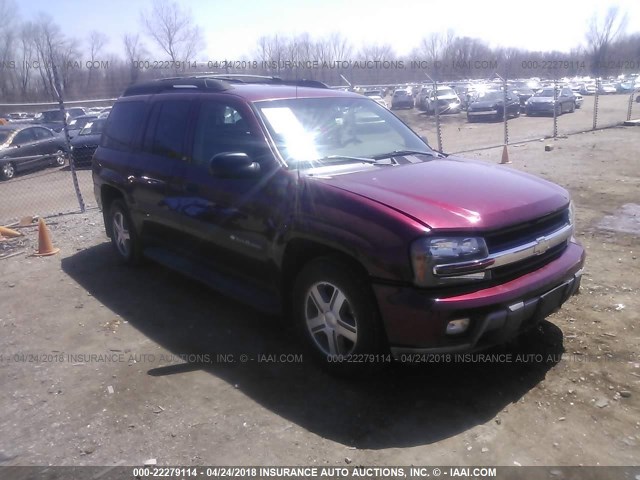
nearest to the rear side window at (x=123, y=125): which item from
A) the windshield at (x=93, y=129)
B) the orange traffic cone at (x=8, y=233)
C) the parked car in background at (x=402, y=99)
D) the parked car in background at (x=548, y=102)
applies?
the orange traffic cone at (x=8, y=233)

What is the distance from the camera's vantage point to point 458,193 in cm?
350

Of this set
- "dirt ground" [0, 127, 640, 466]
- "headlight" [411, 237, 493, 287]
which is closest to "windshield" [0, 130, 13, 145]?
"dirt ground" [0, 127, 640, 466]

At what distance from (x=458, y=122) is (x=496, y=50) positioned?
123 feet

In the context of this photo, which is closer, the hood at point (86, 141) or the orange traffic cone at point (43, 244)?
the orange traffic cone at point (43, 244)

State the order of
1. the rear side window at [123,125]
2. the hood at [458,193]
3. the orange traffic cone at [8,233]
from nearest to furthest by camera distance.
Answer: the hood at [458,193]
the rear side window at [123,125]
the orange traffic cone at [8,233]

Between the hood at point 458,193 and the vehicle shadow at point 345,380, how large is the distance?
1047 mm

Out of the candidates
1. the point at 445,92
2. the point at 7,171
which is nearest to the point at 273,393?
the point at 7,171

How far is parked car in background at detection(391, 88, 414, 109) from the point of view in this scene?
109ft

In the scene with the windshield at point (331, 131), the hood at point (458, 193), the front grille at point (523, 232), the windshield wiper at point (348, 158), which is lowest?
the front grille at point (523, 232)

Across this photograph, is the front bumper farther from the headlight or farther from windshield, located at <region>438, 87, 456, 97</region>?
windshield, located at <region>438, 87, 456, 97</region>

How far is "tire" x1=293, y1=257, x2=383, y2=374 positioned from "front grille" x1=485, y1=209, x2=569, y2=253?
2.58 ft

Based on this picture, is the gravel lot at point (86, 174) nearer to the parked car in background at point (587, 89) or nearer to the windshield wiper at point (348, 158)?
the windshield wiper at point (348, 158)

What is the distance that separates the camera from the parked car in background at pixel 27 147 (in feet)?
50.1

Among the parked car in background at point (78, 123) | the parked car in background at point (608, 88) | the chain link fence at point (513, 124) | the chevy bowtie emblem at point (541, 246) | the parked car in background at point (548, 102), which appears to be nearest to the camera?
the chevy bowtie emblem at point (541, 246)
